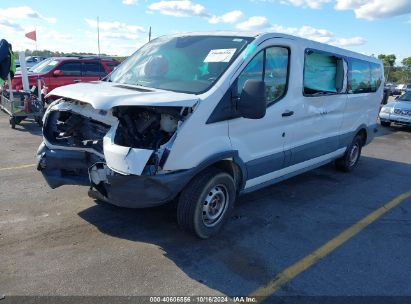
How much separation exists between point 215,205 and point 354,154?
14.2 ft

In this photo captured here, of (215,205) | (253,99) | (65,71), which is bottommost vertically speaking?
(215,205)

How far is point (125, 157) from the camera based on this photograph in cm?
357

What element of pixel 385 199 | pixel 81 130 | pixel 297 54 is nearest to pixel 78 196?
pixel 81 130

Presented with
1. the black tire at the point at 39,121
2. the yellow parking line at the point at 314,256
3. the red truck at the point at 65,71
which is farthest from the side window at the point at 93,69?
the yellow parking line at the point at 314,256

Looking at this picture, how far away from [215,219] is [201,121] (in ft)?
3.78

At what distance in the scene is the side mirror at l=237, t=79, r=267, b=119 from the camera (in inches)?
151

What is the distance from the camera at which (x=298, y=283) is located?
11.7 ft

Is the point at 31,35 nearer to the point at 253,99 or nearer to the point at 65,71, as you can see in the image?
the point at 65,71

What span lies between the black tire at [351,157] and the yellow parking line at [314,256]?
1.66 metres

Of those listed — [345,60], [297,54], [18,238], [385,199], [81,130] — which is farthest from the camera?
[345,60]

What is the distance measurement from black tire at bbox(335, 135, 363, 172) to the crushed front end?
4.44 meters

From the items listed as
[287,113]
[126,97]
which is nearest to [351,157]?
[287,113]

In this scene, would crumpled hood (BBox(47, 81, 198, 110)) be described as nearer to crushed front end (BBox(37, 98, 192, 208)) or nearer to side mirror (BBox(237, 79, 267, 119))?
crushed front end (BBox(37, 98, 192, 208))

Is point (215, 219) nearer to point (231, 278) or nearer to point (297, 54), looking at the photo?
point (231, 278)
